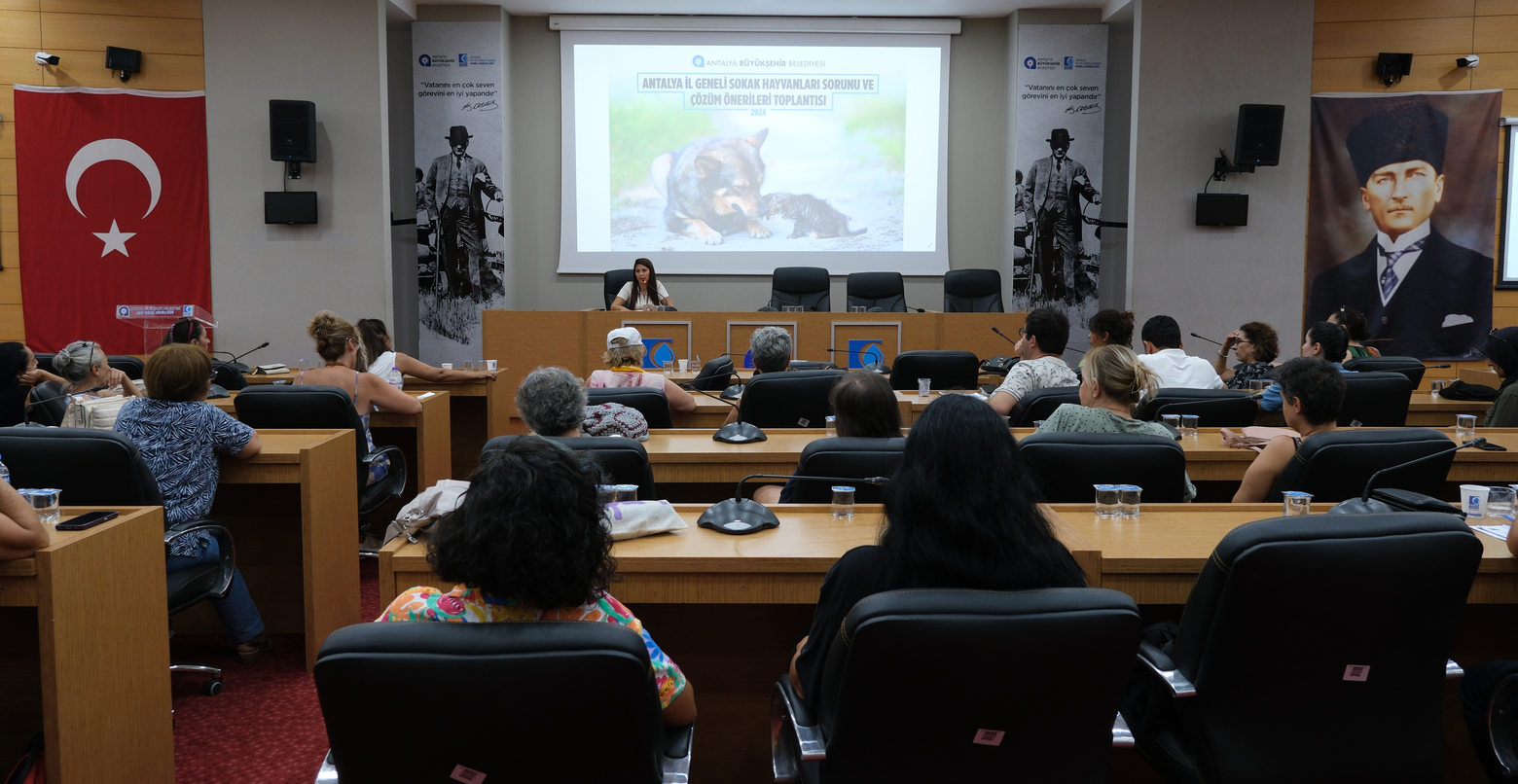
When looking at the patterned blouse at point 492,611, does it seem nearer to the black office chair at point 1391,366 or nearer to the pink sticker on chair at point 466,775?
the pink sticker on chair at point 466,775

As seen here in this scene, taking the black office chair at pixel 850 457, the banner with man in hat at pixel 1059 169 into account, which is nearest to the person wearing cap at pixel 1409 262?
the banner with man in hat at pixel 1059 169

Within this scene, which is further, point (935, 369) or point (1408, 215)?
point (1408, 215)

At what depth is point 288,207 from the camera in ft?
24.7

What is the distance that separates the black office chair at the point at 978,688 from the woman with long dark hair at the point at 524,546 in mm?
268

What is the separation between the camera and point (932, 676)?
4.07 feet

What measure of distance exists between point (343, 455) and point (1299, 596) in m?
2.83

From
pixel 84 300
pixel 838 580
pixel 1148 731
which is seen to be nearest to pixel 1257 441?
pixel 1148 731

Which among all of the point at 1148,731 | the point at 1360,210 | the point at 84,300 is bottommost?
the point at 1148,731

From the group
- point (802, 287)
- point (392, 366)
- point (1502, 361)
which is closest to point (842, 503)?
point (392, 366)

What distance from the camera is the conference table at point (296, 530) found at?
3.01m

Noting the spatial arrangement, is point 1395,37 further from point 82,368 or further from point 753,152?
point 82,368

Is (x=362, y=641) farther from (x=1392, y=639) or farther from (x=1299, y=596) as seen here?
(x=1392, y=639)

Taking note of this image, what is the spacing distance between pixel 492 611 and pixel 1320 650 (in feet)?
3.96

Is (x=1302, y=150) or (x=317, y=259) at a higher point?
(x=1302, y=150)
